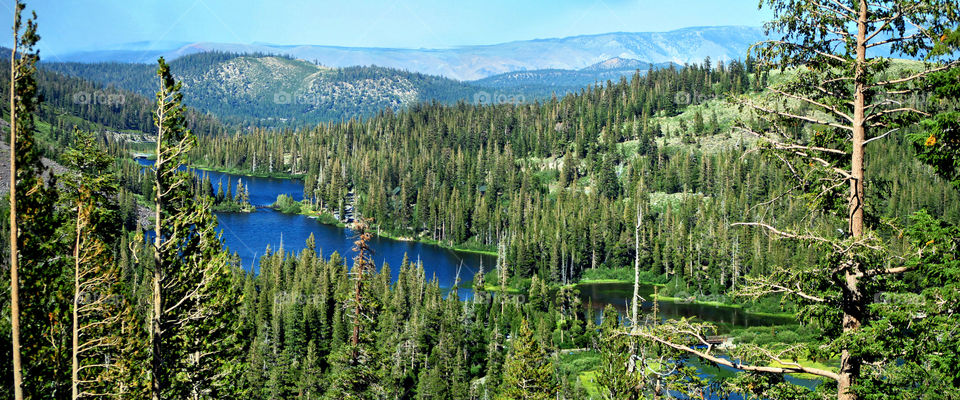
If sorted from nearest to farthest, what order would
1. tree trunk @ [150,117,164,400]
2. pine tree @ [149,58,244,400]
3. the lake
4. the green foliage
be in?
tree trunk @ [150,117,164,400]
pine tree @ [149,58,244,400]
the lake
the green foliage

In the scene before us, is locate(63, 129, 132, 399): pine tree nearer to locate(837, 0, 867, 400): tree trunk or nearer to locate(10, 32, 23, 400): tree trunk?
locate(10, 32, 23, 400): tree trunk

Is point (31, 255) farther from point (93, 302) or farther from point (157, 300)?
point (157, 300)

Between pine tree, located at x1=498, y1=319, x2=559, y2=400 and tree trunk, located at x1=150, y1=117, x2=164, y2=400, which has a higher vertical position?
tree trunk, located at x1=150, y1=117, x2=164, y2=400

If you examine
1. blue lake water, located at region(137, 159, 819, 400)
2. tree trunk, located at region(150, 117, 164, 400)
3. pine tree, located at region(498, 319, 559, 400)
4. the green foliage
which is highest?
tree trunk, located at region(150, 117, 164, 400)

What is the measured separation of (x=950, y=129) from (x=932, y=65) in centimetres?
247

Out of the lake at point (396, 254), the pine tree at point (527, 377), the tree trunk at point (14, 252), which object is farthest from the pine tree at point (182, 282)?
the lake at point (396, 254)

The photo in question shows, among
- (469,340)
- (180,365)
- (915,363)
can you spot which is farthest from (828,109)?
(469,340)

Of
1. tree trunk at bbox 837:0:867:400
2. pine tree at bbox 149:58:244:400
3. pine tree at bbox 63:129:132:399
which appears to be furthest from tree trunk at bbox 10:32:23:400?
tree trunk at bbox 837:0:867:400

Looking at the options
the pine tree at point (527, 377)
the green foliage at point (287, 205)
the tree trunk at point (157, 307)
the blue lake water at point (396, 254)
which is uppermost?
the tree trunk at point (157, 307)

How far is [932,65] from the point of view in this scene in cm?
1378

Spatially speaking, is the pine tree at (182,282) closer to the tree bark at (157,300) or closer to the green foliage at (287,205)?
the tree bark at (157,300)

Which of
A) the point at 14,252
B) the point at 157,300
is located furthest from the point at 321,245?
the point at 14,252

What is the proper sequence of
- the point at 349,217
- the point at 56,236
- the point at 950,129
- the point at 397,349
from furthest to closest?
1. the point at 349,217
2. the point at 397,349
3. the point at 56,236
4. the point at 950,129

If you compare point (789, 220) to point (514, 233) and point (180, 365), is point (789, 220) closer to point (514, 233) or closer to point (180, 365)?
point (514, 233)
